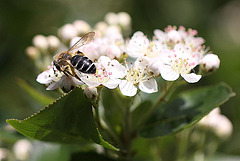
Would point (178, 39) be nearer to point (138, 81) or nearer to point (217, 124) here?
point (138, 81)

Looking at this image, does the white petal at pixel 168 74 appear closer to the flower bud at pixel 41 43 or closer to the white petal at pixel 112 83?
the white petal at pixel 112 83

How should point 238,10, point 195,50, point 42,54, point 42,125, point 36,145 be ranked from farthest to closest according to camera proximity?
1. point 238,10
2. point 42,54
3. point 36,145
4. point 195,50
5. point 42,125

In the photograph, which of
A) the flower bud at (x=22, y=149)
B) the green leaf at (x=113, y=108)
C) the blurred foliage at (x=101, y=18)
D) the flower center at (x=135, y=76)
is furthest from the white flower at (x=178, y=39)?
the flower bud at (x=22, y=149)

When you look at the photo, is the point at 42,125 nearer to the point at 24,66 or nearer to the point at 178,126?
the point at 178,126

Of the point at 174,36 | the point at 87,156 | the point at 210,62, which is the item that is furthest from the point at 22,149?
the point at 210,62

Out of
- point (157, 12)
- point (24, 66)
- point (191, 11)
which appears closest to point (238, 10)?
point (191, 11)

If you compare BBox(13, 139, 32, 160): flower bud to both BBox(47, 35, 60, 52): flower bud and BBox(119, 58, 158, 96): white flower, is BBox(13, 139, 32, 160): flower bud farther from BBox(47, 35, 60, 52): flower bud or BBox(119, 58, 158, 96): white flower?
BBox(119, 58, 158, 96): white flower
